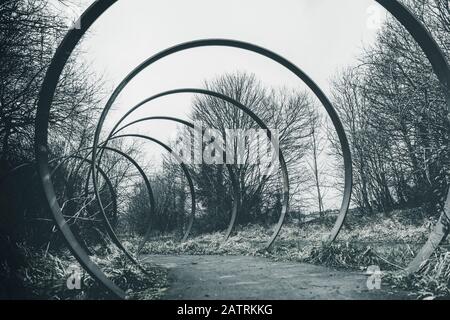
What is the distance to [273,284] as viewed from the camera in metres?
5.30

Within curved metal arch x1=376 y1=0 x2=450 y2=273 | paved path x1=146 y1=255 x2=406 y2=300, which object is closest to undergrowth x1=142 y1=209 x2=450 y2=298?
curved metal arch x1=376 y1=0 x2=450 y2=273

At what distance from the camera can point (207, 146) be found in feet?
70.5

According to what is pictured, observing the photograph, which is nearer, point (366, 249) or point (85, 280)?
point (85, 280)

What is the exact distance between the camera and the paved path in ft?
14.7

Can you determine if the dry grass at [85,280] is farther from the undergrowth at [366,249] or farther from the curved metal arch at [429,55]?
the curved metal arch at [429,55]

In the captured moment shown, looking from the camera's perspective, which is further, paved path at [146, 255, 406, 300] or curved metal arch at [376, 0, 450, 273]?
curved metal arch at [376, 0, 450, 273]

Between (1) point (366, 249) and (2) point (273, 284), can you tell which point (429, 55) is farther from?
(2) point (273, 284)

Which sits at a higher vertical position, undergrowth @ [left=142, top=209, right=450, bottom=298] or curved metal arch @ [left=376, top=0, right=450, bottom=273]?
curved metal arch @ [left=376, top=0, right=450, bottom=273]

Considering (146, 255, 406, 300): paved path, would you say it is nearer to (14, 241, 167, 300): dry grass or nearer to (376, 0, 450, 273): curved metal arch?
(14, 241, 167, 300): dry grass

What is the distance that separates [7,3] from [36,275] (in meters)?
6.11

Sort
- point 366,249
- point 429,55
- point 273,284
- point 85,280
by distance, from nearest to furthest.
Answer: point 429,55, point 85,280, point 273,284, point 366,249

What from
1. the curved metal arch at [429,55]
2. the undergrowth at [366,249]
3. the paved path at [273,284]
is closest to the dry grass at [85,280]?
the paved path at [273,284]

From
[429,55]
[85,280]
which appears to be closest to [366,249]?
[429,55]

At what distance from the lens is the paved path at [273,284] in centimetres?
447
